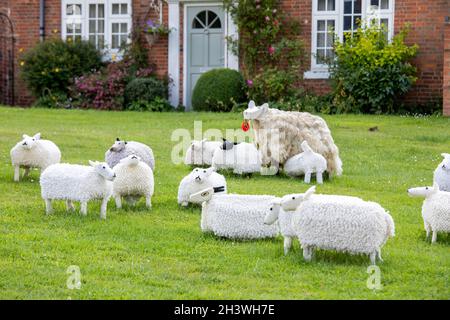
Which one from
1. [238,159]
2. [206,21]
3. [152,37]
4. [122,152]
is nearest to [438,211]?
[238,159]

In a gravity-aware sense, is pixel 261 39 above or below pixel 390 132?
above

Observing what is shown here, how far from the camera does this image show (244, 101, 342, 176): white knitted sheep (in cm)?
1130

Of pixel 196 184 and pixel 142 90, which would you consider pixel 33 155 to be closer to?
pixel 196 184

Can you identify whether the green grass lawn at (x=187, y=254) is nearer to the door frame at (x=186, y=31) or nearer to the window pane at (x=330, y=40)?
the window pane at (x=330, y=40)

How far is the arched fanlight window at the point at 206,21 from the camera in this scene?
21703 millimetres

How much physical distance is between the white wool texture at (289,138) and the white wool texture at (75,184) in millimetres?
3522

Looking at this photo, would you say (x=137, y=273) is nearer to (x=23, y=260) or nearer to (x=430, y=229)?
(x=23, y=260)

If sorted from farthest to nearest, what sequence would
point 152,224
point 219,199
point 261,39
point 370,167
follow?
1. point 261,39
2. point 370,167
3. point 152,224
4. point 219,199

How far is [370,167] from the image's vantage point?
12.2m

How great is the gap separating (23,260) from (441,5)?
49.4 feet

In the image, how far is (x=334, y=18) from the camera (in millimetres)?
20406

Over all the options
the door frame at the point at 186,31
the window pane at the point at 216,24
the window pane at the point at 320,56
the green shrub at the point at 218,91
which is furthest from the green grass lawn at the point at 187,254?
the window pane at the point at 216,24
